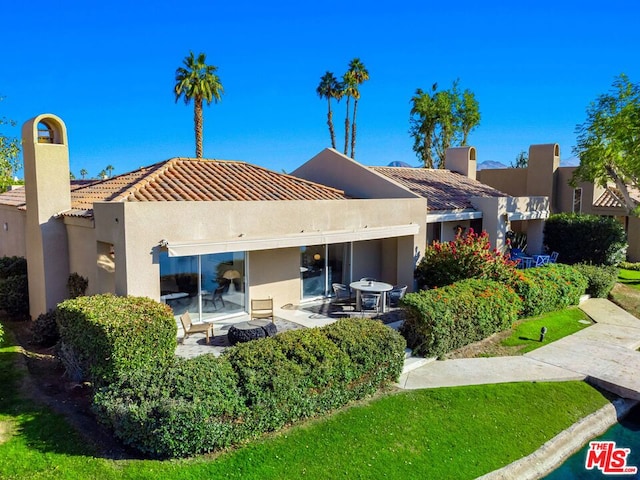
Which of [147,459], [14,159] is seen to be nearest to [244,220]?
[147,459]

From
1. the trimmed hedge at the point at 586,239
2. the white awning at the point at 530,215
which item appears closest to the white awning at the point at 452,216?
the white awning at the point at 530,215

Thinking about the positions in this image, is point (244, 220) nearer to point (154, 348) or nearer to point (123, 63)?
point (154, 348)

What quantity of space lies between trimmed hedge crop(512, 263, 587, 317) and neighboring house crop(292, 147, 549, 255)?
497 centimetres

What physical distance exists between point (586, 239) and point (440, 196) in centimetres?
1186

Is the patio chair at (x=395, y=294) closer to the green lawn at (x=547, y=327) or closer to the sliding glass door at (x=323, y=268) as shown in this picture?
the sliding glass door at (x=323, y=268)

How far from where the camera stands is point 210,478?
10.6 metres

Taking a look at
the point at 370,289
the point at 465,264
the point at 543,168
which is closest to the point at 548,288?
the point at 465,264

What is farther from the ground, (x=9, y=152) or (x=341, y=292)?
(x=9, y=152)

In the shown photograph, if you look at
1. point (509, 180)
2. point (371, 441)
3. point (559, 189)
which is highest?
point (509, 180)

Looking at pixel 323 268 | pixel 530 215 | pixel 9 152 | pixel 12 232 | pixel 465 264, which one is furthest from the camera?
pixel 9 152

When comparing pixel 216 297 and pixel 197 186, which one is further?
pixel 197 186

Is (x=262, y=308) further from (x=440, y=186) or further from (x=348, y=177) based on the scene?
(x=440, y=186)

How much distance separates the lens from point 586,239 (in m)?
35.0

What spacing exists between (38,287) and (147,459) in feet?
43.3
